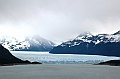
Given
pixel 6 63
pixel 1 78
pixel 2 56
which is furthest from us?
pixel 2 56

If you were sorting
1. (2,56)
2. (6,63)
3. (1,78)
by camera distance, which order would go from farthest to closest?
(2,56) < (6,63) < (1,78)

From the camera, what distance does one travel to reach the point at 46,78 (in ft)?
270

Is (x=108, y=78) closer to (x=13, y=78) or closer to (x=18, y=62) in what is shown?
(x=13, y=78)

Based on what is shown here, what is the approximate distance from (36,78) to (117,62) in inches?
4253

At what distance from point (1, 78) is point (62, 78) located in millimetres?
19855

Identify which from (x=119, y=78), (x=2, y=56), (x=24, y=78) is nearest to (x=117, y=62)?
(x=2, y=56)

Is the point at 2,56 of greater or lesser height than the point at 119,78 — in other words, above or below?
above

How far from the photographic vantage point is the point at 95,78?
80.6 m

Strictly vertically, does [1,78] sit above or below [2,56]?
below

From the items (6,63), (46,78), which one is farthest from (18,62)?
(46,78)

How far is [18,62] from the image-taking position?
177625 millimetres

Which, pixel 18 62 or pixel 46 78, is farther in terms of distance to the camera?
pixel 18 62

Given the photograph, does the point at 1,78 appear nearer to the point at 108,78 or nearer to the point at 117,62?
the point at 108,78

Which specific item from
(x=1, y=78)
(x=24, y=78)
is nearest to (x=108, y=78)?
(x=24, y=78)
